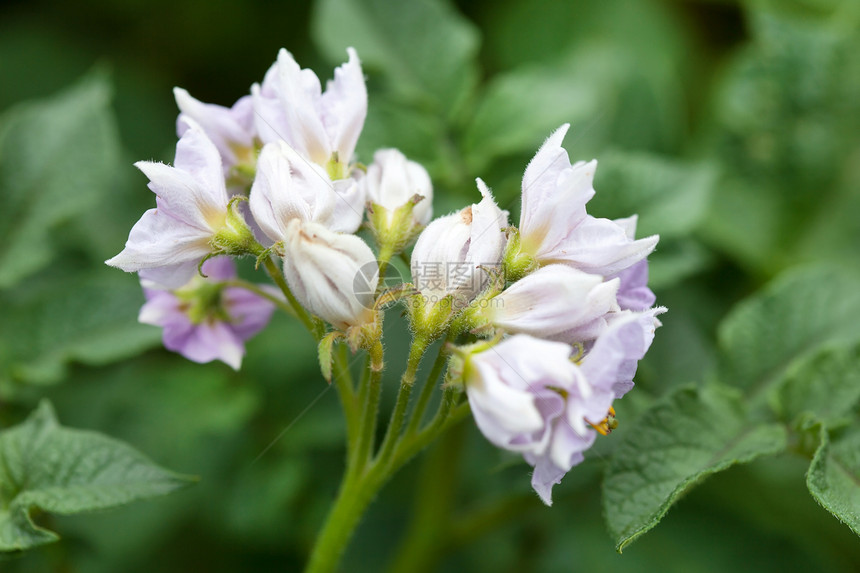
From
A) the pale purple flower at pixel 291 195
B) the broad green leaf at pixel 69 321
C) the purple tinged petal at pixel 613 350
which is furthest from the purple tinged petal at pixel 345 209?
the broad green leaf at pixel 69 321

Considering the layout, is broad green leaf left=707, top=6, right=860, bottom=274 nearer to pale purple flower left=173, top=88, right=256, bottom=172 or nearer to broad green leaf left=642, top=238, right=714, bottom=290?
broad green leaf left=642, top=238, right=714, bottom=290

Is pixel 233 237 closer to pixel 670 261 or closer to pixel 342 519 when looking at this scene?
pixel 342 519

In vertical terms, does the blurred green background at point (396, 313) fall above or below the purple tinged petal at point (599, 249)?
below

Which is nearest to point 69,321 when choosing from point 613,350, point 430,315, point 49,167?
point 49,167

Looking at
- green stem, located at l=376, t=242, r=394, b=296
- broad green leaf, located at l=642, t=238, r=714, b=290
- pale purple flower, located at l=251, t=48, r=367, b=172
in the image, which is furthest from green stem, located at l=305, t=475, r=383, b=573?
broad green leaf, located at l=642, t=238, r=714, b=290

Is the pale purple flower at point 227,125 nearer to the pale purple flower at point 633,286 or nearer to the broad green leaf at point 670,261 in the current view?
the pale purple flower at point 633,286

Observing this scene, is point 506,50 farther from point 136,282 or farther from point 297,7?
point 136,282
